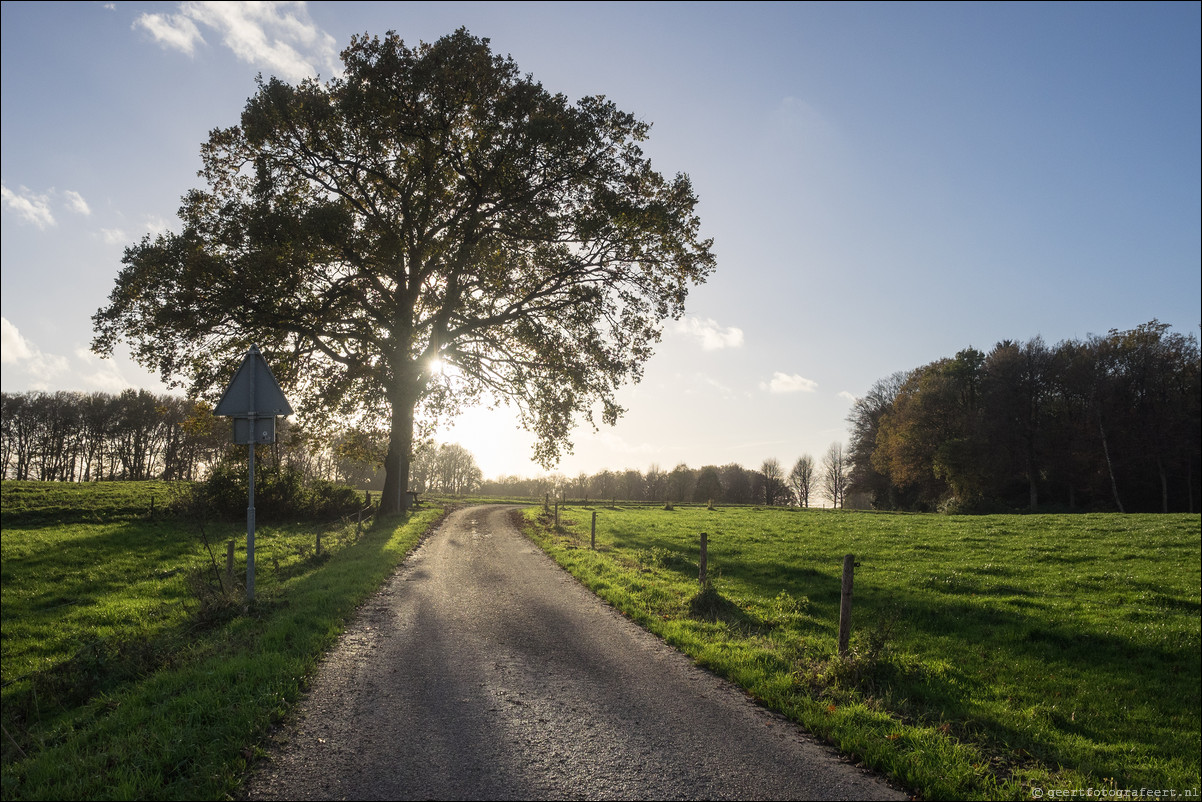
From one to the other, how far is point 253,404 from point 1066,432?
61.8 metres

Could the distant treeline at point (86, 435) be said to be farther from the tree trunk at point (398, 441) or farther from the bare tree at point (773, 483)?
the bare tree at point (773, 483)

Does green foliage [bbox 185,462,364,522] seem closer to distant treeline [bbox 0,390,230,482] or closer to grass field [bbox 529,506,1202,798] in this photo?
grass field [bbox 529,506,1202,798]

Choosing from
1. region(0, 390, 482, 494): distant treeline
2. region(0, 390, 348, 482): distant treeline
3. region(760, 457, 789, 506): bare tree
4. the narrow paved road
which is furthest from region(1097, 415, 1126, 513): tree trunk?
region(0, 390, 348, 482): distant treeline

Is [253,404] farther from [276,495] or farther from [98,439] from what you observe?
[98,439]

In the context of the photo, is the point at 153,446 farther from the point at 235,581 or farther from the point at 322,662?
the point at 322,662

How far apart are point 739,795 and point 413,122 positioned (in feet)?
73.0

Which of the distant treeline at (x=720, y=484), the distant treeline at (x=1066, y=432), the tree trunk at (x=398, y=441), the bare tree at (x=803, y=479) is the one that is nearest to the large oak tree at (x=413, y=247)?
the tree trunk at (x=398, y=441)

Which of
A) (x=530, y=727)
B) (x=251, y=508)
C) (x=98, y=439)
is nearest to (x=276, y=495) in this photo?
(x=251, y=508)

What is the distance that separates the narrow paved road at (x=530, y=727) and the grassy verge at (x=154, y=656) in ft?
1.59

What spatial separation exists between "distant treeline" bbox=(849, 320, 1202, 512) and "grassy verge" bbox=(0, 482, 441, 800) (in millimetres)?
50246

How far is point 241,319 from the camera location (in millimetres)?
20828

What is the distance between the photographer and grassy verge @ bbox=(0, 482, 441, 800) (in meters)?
4.45

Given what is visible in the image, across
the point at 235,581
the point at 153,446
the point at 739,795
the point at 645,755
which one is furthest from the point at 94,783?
the point at 153,446

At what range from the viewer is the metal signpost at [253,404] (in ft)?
30.5
